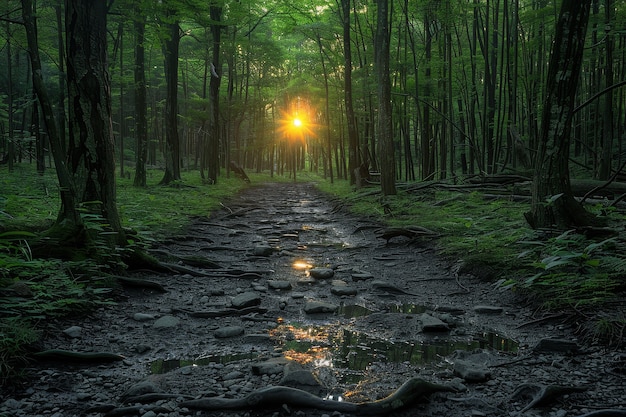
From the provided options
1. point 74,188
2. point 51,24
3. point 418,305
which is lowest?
point 418,305

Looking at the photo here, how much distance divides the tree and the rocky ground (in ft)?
5.06

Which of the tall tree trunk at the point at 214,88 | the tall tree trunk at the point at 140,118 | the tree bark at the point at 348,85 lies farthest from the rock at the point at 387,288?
the tall tree trunk at the point at 214,88

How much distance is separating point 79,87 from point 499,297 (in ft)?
19.2

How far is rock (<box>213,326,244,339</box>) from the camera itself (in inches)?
160

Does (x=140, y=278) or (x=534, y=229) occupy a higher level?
(x=534, y=229)

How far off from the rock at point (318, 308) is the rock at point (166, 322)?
147 cm

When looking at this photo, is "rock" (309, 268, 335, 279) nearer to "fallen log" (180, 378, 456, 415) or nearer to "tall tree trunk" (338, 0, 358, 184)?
"fallen log" (180, 378, 456, 415)

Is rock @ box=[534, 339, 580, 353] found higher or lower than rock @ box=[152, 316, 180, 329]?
higher

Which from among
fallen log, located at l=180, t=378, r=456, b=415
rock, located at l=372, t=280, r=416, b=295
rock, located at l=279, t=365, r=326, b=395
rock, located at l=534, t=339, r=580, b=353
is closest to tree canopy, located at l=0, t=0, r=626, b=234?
rock, located at l=372, t=280, r=416, b=295

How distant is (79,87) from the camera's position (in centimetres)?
504

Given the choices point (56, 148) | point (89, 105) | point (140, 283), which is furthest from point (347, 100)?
point (56, 148)

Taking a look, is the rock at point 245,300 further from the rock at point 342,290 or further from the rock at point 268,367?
the rock at point 268,367

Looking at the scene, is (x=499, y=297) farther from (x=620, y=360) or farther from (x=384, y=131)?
(x=384, y=131)

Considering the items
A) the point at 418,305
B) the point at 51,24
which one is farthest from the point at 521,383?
the point at 51,24
